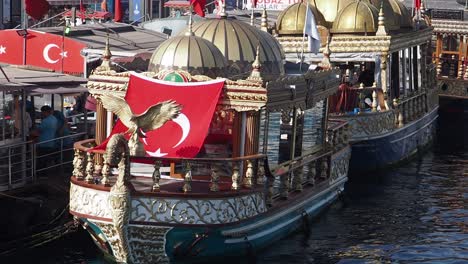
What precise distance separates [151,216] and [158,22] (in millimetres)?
22243

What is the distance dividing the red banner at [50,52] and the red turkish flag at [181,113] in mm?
9047

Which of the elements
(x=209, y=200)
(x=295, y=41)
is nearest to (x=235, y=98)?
(x=209, y=200)

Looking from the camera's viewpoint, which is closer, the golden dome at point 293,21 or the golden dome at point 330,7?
the golden dome at point 293,21

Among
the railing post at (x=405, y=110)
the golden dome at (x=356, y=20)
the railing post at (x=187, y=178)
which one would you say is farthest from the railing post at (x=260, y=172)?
the golden dome at (x=356, y=20)

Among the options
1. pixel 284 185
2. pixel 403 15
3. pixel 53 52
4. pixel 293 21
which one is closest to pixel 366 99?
pixel 293 21

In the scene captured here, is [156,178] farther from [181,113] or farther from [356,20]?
[356,20]

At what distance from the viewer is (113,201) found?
56.3 ft

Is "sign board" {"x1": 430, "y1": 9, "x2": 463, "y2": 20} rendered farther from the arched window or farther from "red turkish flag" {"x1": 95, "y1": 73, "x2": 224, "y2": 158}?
"red turkish flag" {"x1": 95, "y1": 73, "x2": 224, "y2": 158}

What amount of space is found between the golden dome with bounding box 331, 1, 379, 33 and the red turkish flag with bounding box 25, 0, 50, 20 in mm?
9149

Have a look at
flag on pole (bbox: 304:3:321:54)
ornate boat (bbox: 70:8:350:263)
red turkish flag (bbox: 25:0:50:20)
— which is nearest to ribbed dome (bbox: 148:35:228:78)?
ornate boat (bbox: 70:8:350:263)

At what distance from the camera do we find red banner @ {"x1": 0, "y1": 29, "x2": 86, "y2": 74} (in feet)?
89.9

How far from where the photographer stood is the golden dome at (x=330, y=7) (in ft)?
109

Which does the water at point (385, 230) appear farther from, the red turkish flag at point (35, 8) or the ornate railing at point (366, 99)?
the red turkish flag at point (35, 8)

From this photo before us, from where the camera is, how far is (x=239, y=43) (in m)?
21.0
